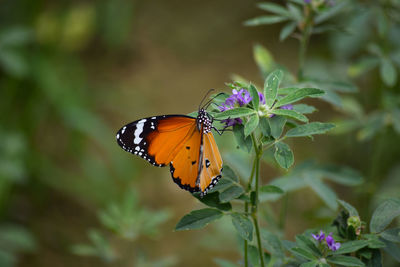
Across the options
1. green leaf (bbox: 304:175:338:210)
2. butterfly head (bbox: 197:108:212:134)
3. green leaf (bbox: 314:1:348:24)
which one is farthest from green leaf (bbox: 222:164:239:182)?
green leaf (bbox: 314:1:348:24)

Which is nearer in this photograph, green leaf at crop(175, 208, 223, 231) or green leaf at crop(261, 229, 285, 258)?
green leaf at crop(175, 208, 223, 231)

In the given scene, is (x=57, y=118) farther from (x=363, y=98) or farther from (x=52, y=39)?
(x=363, y=98)

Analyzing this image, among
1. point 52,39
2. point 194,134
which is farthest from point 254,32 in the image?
point 194,134

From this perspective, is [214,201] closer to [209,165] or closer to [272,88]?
[209,165]

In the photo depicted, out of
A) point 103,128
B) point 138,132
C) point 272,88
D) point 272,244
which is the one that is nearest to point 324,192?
point 272,244

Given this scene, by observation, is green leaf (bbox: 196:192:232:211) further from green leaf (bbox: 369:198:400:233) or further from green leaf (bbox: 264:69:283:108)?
green leaf (bbox: 369:198:400:233)
